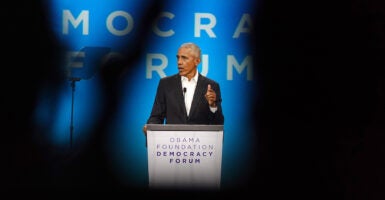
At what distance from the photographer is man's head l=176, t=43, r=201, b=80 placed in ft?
14.9

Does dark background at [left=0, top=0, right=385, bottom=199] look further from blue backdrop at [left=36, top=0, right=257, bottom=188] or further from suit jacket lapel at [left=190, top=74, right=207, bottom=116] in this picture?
suit jacket lapel at [left=190, top=74, right=207, bottom=116]

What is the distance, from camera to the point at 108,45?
449 centimetres

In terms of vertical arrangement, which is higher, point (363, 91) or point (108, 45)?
point (108, 45)

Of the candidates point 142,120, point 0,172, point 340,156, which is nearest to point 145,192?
point 142,120

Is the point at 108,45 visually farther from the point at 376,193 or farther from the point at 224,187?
the point at 376,193

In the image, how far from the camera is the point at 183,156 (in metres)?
4.46

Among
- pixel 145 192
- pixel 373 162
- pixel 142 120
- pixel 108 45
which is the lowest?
pixel 145 192

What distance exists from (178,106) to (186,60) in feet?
1.25

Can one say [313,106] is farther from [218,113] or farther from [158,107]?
[158,107]

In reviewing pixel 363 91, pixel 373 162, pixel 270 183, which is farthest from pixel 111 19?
pixel 373 162

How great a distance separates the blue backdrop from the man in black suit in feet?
0.17

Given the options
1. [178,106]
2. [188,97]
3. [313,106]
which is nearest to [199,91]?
[188,97]

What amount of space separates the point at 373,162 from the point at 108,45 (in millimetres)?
2393

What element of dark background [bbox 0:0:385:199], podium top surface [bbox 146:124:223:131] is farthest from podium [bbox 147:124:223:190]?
dark background [bbox 0:0:385:199]
